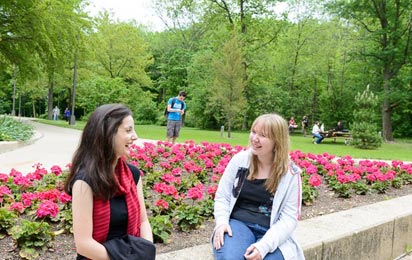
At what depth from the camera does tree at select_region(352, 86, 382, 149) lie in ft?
61.1

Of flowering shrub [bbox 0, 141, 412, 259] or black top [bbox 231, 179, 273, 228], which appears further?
flowering shrub [bbox 0, 141, 412, 259]

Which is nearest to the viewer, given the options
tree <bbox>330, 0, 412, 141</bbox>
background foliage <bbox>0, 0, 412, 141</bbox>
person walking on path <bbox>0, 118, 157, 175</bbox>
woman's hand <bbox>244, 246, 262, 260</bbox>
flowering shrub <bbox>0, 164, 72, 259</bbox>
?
woman's hand <bbox>244, 246, 262, 260</bbox>

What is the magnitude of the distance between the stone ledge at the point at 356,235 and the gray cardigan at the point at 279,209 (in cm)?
32

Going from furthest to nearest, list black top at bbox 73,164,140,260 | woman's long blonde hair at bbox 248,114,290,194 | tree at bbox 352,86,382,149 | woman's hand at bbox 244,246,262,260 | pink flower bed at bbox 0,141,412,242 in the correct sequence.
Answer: tree at bbox 352,86,382,149, pink flower bed at bbox 0,141,412,242, woman's long blonde hair at bbox 248,114,290,194, woman's hand at bbox 244,246,262,260, black top at bbox 73,164,140,260

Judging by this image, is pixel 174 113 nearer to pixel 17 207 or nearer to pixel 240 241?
pixel 17 207

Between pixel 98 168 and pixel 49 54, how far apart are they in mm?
19759

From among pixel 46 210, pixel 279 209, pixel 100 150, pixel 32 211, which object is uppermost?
pixel 100 150

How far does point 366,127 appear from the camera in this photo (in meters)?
18.7

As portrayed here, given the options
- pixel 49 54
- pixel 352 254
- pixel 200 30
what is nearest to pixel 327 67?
pixel 200 30

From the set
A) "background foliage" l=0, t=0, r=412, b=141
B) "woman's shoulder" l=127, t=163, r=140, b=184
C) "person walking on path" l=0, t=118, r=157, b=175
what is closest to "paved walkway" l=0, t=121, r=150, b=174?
"person walking on path" l=0, t=118, r=157, b=175

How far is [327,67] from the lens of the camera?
37875mm

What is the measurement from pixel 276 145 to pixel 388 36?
2639 centimetres

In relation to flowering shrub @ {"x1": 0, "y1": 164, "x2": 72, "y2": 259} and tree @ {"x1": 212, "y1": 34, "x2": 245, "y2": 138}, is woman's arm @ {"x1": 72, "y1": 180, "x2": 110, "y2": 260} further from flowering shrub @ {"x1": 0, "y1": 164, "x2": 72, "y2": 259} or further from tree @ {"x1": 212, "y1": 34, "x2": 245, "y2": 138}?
tree @ {"x1": 212, "y1": 34, "x2": 245, "y2": 138}

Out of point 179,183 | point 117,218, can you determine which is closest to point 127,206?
point 117,218
